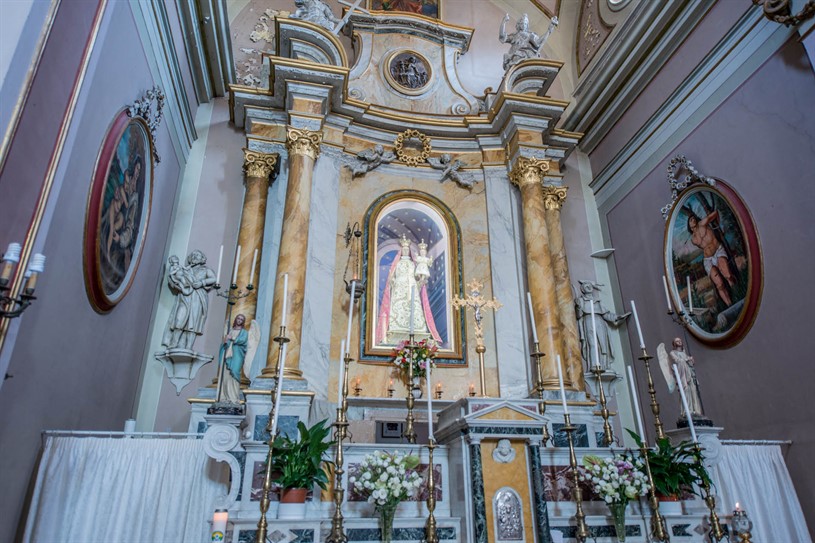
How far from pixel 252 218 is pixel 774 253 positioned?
666 cm

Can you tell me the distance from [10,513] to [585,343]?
7.25m

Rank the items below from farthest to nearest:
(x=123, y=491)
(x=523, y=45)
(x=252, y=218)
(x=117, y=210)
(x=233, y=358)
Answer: (x=523, y=45)
(x=252, y=218)
(x=117, y=210)
(x=233, y=358)
(x=123, y=491)

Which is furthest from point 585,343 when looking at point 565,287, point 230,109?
point 230,109

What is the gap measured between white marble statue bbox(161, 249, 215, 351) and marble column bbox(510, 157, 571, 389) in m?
4.58

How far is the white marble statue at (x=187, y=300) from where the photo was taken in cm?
724

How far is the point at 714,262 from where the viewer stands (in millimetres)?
7074

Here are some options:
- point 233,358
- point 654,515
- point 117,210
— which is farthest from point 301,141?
point 654,515

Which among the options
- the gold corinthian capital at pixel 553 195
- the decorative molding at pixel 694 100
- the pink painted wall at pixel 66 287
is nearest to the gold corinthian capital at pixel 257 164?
the pink painted wall at pixel 66 287

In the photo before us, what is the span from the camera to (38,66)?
376 cm

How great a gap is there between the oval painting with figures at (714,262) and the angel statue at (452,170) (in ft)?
10.4

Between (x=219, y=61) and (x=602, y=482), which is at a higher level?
(x=219, y=61)

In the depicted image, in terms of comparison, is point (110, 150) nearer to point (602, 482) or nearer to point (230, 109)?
point (230, 109)

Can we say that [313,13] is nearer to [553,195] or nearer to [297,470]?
[553,195]

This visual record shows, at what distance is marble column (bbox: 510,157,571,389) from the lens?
25.5 feet
